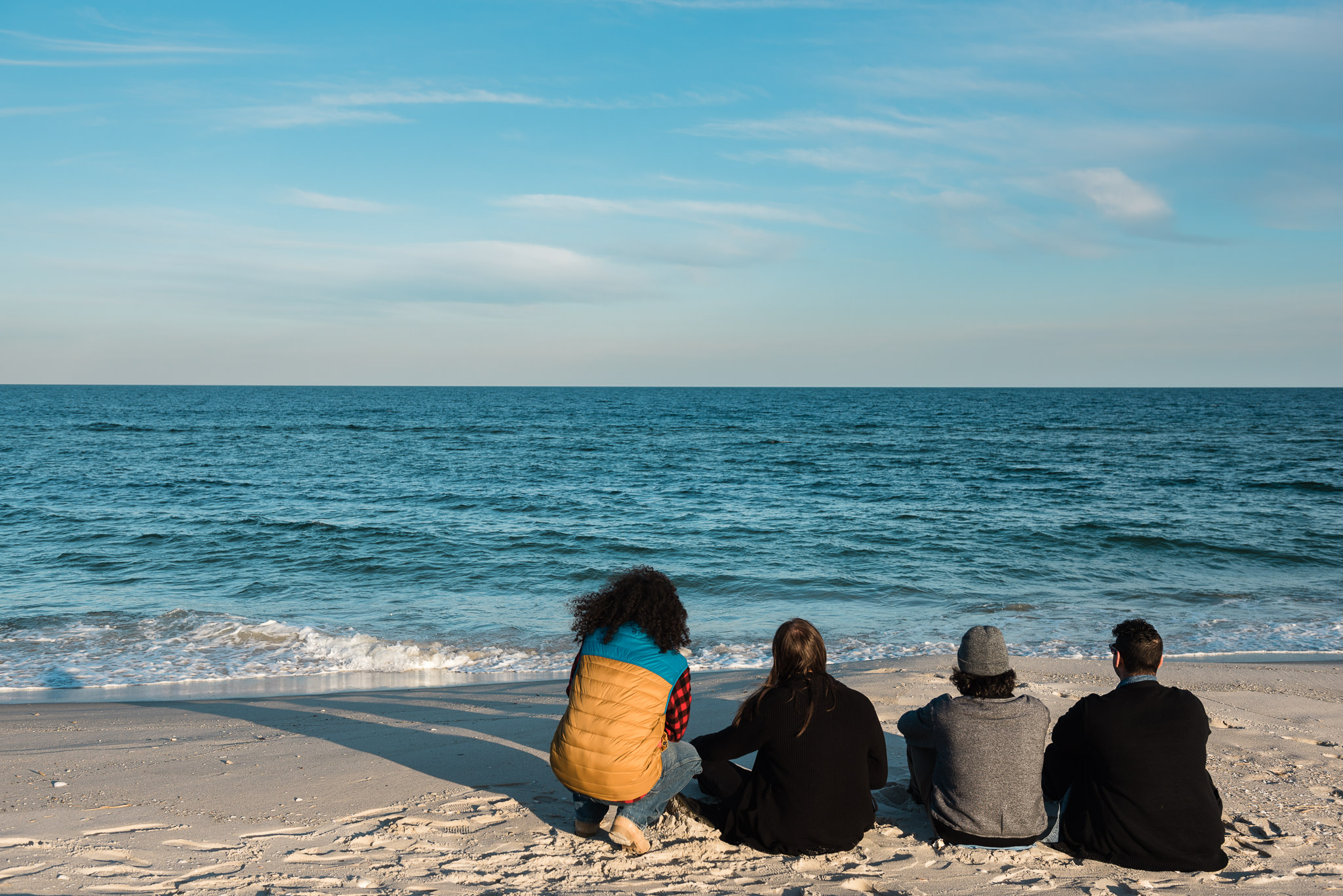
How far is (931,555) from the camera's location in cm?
1404

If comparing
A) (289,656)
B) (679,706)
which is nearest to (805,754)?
(679,706)

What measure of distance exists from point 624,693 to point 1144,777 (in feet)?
7.25

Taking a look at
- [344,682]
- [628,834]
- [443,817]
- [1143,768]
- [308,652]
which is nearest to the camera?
[1143,768]

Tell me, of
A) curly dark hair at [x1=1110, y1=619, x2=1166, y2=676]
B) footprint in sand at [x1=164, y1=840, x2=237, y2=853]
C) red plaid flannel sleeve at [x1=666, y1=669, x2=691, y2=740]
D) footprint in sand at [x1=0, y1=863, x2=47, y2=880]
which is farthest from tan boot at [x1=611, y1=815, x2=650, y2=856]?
footprint in sand at [x1=0, y1=863, x2=47, y2=880]

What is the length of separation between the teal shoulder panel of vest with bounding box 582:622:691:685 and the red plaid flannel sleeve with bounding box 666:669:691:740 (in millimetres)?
114

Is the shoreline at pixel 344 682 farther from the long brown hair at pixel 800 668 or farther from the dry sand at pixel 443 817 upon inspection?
the long brown hair at pixel 800 668

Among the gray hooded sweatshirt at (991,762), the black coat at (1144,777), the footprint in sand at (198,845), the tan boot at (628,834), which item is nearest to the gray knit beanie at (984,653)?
the gray hooded sweatshirt at (991,762)

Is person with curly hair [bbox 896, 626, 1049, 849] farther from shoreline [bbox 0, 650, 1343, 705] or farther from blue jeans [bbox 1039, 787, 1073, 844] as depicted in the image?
shoreline [bbox 0, 650, 1343, 705]

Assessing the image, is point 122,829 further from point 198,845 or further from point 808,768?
point 808,768

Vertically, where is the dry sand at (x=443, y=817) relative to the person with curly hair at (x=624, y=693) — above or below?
below

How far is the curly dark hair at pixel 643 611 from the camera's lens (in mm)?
3484

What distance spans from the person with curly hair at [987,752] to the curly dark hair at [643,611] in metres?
1.22

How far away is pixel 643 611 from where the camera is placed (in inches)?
137

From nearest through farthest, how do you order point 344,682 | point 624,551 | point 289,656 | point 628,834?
1. point 628,834
2. point 344,682
3. point 289,656
4. point 624,551
